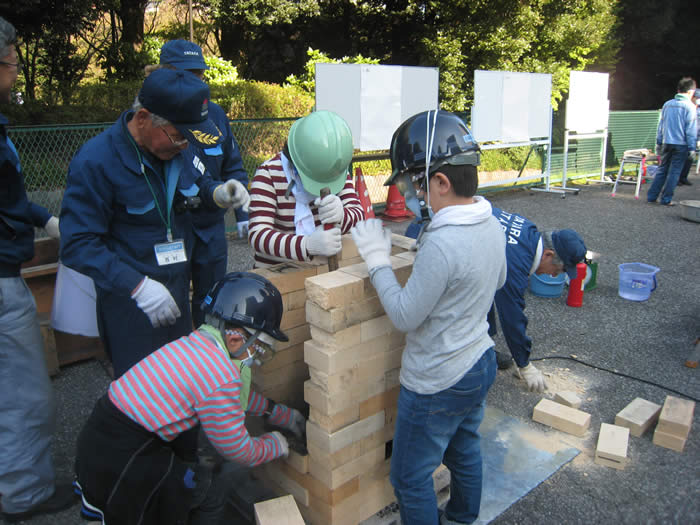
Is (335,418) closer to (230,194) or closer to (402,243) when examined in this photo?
(402,243)

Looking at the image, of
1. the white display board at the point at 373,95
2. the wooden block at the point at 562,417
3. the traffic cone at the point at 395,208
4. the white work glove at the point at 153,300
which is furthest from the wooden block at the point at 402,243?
the traffic cone at the point at 395,208

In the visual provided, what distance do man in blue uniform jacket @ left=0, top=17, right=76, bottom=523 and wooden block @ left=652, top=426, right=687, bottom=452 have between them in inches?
130

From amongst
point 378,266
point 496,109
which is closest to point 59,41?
point 496,109

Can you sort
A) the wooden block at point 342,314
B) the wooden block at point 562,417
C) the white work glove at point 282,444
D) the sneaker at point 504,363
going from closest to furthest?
the wooden block at point 342,314 → the white work glove at point 282,444 → the wooden block at point 562,417 → the sneaker at point 504,363

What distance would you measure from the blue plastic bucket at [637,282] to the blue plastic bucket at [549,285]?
62 centimetres

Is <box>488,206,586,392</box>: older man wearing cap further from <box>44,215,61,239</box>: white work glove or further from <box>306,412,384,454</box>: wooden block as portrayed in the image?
<box>44,215,61,239</box>: white work glove

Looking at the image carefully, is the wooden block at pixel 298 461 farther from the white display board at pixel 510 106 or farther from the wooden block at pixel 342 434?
the white display board at pixel 510 106

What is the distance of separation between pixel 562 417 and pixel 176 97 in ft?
9.27

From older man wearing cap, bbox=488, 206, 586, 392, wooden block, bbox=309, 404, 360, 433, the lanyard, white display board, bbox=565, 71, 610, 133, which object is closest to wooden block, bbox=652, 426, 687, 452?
older man wearing cap, bbox=488, 206, 586, 392

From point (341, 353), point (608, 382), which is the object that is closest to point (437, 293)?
point (341, 353)

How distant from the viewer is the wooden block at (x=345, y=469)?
7.57 feet

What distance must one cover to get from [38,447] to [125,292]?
0.97m

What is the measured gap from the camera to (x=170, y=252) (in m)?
2.50

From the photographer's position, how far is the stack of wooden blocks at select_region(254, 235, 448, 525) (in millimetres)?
2189
